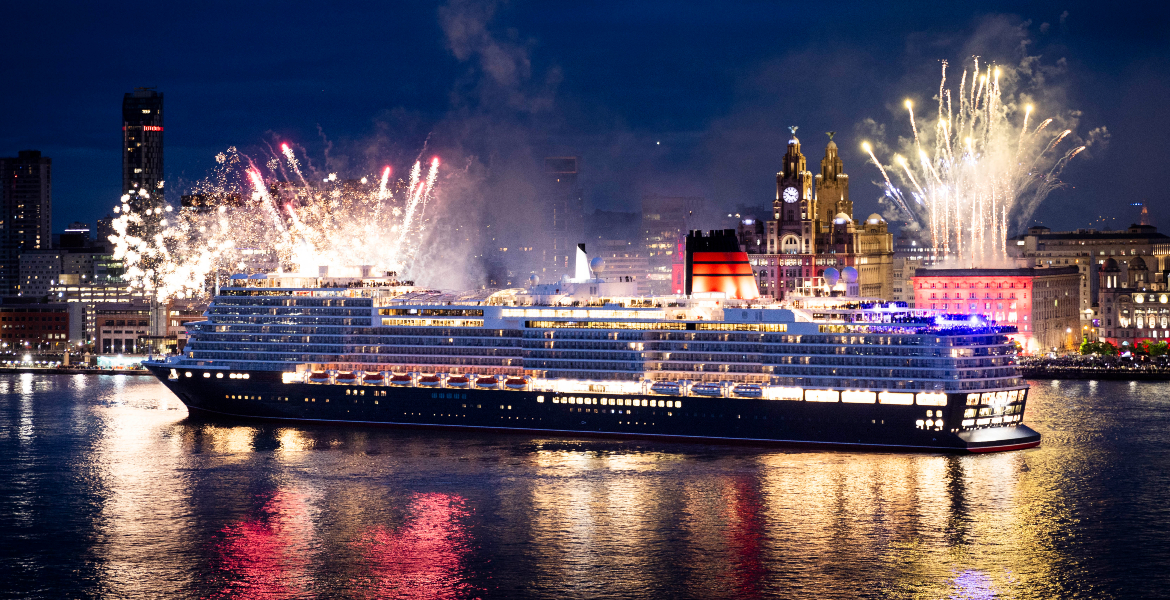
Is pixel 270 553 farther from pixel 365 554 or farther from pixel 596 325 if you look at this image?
pixel 596 325

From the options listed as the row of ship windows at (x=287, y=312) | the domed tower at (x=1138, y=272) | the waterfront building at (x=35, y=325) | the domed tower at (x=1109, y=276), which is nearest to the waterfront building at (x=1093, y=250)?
the domed tower at (x=1138, y=272)

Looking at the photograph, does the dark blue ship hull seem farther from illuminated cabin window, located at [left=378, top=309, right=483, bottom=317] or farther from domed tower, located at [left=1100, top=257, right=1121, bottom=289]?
domed tower, located at [left=1100, top=257, right=1121, bottom=289]

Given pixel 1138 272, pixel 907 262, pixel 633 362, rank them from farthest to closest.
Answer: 1. pixel 907 262
2. pixel 1138 272
3. pixel 633 362

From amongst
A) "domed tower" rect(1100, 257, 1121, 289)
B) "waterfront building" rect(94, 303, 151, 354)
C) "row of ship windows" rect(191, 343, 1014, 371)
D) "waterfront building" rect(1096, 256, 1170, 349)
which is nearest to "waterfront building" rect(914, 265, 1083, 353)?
"waterfront building" rect(1096, 256, 1170, 349)

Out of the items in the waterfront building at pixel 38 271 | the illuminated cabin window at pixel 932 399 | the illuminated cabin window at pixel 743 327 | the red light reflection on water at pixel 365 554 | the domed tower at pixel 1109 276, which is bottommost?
the red light reflection on water at pixel 365 554

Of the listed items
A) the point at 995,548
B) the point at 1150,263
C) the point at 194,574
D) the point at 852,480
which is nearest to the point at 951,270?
the point at 1150,263

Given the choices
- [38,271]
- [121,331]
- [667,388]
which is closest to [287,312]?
[667,388]

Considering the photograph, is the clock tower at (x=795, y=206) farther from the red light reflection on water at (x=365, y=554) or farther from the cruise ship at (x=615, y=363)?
the red light reflection on water at (x=365, y=554)
